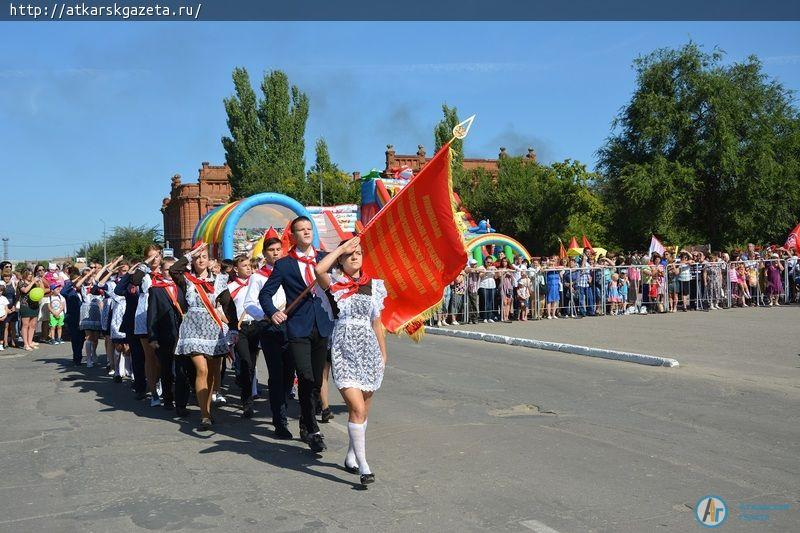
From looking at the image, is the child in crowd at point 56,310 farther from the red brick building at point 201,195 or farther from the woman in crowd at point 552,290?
the red brick building at point 201,195

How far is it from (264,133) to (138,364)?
4787cm

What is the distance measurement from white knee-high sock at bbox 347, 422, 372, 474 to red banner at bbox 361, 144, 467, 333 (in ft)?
6.75

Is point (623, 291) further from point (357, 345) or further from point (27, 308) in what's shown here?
point (357, 345)

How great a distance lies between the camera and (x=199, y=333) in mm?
8125

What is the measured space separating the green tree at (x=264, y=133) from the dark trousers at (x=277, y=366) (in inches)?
1902

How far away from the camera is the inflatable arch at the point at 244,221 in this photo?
87.8 feet

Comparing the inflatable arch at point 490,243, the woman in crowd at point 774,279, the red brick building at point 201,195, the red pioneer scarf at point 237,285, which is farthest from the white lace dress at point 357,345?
the red brick building at point 201,195

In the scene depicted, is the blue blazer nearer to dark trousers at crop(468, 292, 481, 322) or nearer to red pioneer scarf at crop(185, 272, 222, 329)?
red pioneer scarf at crop(185, 272, 222, 329)

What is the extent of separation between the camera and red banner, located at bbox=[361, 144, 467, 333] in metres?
7.88

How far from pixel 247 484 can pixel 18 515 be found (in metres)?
1.52

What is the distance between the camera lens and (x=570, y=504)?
5.16 metres

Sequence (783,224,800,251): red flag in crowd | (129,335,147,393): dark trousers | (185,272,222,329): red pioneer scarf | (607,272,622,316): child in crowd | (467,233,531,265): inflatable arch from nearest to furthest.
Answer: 1. (185,272,222,329): red pioneer scarf
2. (129,335,147,393): dark trousers
3. (607,272,622,316): child in crowd
4. (783,224,800,251): red flag in crowd
5. (467,233,531,265): inflatable arch

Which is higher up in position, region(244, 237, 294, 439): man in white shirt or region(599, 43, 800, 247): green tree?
region(599, 43, 800, 247): green tree

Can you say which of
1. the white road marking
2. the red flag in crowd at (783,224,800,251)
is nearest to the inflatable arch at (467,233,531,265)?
the red flag in crowd at (783,224,800,251)
